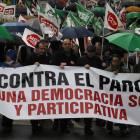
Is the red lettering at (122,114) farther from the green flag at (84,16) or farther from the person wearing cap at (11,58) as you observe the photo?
the green flag at (84,16)

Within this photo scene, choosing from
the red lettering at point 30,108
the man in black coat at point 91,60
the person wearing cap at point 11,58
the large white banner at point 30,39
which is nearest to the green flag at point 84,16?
the large white banner at point 30,39

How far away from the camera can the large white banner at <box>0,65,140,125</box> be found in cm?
816

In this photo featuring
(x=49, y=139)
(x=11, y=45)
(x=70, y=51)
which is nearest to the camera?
(x=49, y=139)

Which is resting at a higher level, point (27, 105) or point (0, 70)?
point (0, 70)

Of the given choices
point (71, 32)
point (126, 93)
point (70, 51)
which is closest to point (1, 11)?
point (71, 32)

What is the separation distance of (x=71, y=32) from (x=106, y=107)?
3.96 metres

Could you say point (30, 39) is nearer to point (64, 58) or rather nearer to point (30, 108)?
point (64, 58)

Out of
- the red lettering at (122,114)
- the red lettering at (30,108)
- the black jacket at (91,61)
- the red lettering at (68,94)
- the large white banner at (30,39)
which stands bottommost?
the red lettering at (122,114)

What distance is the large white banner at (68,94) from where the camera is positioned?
8156mm

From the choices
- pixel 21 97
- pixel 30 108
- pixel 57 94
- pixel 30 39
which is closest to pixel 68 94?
pixel 57 94

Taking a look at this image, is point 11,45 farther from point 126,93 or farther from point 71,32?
point 126,93

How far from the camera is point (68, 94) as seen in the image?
8250 mm

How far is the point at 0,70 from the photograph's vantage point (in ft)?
27.4

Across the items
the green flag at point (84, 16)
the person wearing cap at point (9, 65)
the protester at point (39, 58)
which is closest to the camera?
the person wearing cap at point (9, 65)
